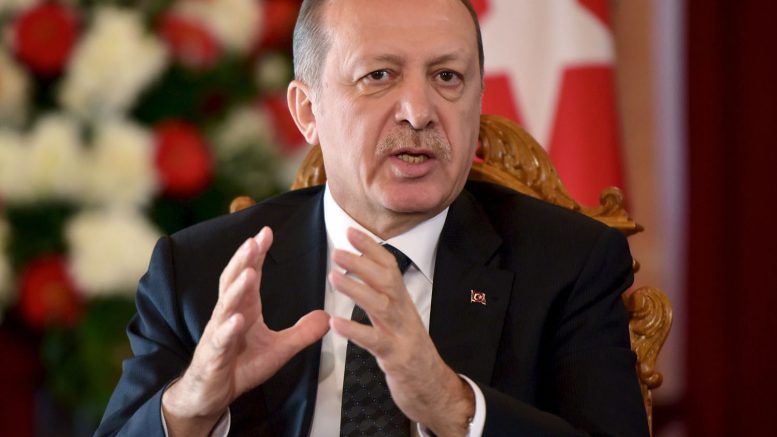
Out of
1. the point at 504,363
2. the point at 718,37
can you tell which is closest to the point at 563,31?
the point at 718,37

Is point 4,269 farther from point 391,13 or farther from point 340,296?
point 391,13

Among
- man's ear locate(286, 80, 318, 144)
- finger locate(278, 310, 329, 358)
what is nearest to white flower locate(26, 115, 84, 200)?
man's ear locate(286, 80, 318, 144)

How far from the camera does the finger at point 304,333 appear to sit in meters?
1.86

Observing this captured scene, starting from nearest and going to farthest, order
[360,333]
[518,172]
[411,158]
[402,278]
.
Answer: [360,333], [402,278], [411,158], [518,172]

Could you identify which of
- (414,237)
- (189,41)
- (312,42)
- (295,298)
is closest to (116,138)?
(189,41)

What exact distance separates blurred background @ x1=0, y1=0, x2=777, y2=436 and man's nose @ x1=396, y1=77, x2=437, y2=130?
0.79 metres

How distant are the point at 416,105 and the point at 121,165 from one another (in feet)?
3.19

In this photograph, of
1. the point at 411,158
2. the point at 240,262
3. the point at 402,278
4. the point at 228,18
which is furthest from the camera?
the point at 228,18

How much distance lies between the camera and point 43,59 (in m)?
2.74

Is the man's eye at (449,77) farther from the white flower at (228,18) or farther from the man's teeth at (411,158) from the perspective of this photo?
the white flower at (228,18)

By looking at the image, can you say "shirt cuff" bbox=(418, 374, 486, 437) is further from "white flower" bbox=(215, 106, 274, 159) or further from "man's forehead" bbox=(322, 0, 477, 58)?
"white flower" bbox=(215, 106, 274, 159)

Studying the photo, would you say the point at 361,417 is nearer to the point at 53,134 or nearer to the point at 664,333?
the point at 664,333

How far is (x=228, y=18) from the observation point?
9.26ft

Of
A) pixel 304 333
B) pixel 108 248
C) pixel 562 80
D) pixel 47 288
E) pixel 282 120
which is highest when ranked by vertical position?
pixel 562 80
